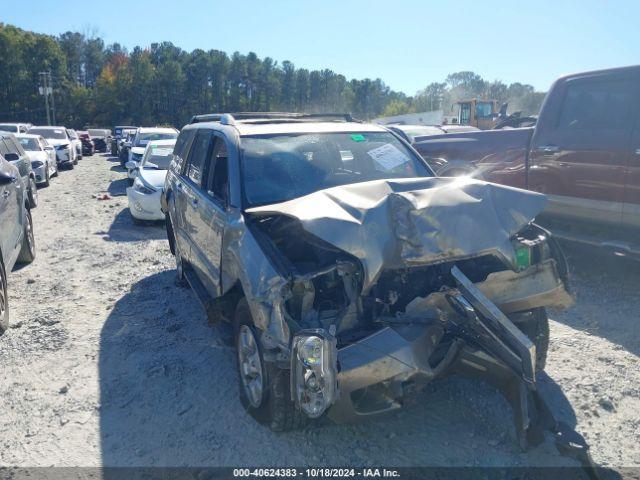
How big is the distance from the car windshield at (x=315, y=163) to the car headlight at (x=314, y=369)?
1450 millimetres

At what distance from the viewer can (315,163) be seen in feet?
14.3

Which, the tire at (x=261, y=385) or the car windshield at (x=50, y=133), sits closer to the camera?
the tire at (x=261, y=385)

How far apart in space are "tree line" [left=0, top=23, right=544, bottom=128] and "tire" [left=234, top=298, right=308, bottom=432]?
64.4 metres

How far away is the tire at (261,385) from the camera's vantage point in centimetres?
320

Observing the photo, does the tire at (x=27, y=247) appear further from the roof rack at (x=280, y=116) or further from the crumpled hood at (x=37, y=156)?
the crumpled hood at (x=37, y=156)

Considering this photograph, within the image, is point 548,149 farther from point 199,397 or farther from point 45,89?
point 45,89

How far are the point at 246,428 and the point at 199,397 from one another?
58cm

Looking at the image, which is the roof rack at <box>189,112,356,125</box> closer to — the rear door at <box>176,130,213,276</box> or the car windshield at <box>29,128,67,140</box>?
the rear door at <box>176,130,213,276</box>

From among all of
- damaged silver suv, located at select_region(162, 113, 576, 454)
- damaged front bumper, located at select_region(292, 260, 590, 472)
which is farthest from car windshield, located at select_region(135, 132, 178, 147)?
damaged front bumper, located at select_region(292, 260, 590, 472)

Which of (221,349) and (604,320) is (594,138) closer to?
(604,320)

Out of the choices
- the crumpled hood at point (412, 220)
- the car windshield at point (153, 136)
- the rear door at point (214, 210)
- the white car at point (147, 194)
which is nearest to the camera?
the crumpled hood at point (412, 220)

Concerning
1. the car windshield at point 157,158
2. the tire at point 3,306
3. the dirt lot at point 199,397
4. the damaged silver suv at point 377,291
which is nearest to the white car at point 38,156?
the car windshield at point 157,158

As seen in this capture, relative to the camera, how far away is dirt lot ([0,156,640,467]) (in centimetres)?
321

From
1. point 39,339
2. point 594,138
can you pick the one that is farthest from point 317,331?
point 594,138
